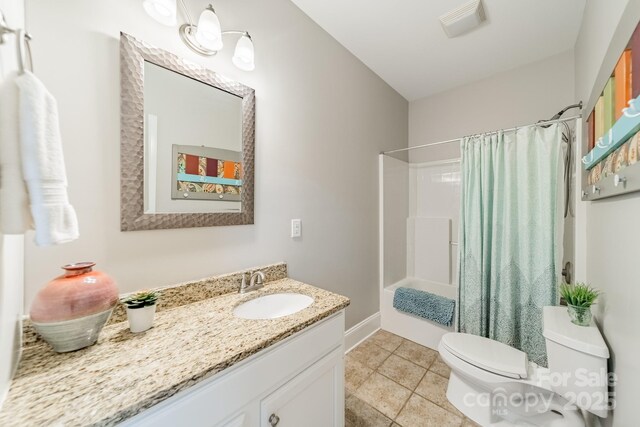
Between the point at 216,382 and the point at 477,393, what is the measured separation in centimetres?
150

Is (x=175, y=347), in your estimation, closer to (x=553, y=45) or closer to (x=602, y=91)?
(x=602, y=91)

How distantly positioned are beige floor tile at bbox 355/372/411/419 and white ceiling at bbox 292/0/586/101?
8.26 feet


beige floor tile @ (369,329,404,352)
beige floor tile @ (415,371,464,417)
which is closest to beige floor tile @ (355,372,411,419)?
beige floor tile @ (415,371,464,417)

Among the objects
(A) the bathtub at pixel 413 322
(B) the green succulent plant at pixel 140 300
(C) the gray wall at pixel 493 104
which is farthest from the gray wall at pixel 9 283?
(C) the gray wall at pixel 493 104

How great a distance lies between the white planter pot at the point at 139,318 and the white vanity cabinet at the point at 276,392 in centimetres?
36

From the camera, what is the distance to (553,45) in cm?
184

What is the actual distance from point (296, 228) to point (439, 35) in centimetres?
180

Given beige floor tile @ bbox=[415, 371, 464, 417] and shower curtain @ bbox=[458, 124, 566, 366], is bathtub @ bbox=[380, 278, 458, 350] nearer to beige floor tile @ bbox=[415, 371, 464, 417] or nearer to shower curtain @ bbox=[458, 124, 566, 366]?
shower curtain @ bbox=[458, 124, 566, 366]

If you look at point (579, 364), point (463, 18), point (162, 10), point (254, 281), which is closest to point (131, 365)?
point (254, 281)

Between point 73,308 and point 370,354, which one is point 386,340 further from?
point 73,308

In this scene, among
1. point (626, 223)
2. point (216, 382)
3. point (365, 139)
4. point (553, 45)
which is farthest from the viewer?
point (365, 139)

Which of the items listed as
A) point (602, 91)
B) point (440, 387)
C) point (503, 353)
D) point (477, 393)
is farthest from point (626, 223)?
point (440, 387)

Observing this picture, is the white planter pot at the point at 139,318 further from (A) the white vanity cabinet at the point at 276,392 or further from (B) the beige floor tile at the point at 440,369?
(B) the beige floor tile at the point at 440,369

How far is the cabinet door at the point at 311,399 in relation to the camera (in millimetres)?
826
